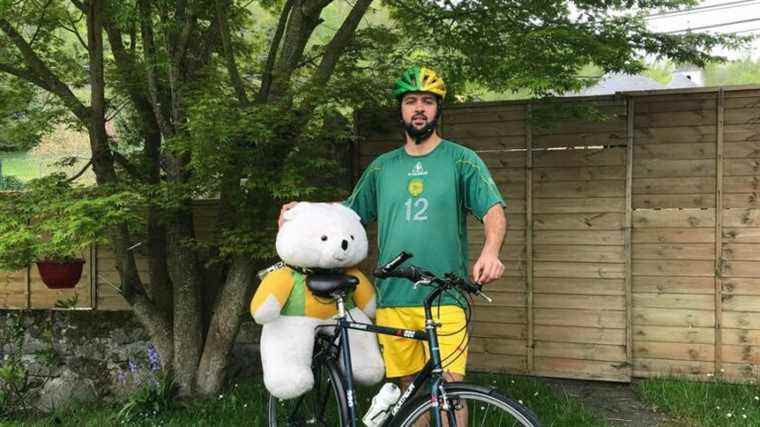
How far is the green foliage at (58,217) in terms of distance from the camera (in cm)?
A: 380

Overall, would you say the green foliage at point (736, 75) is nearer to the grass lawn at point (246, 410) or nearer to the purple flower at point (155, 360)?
the grass lawn at point (246, 410)

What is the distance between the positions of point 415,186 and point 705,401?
9.50 feet

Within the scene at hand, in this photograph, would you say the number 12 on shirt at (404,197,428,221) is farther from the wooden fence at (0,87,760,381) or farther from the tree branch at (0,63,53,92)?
the tree branch at (0,63,53,92)

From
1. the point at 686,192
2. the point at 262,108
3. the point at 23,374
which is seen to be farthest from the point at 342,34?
the point at 23,374

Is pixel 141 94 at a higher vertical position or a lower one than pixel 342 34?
lower

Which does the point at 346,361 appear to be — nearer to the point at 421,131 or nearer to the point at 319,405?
the point at 319,405

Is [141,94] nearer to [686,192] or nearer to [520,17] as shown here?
[520,17]

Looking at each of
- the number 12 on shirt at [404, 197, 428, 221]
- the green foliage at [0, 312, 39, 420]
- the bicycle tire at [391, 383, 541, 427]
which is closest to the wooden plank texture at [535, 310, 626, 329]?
the bicycle tire at [391, 383, 541, 427]

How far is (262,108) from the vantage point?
3.86 m

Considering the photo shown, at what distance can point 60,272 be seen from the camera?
17.8ft

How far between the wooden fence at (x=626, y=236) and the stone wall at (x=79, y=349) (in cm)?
258

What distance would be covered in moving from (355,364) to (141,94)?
3219mm

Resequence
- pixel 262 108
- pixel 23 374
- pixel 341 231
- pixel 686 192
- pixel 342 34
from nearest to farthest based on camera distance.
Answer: pixel 341 231
pixel 262 108
pixel 342 34
pixel 686 192
pixel 23 374

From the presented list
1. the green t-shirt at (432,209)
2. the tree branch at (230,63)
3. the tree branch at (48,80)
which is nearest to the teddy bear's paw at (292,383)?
the green t-shirt at (432,209)
